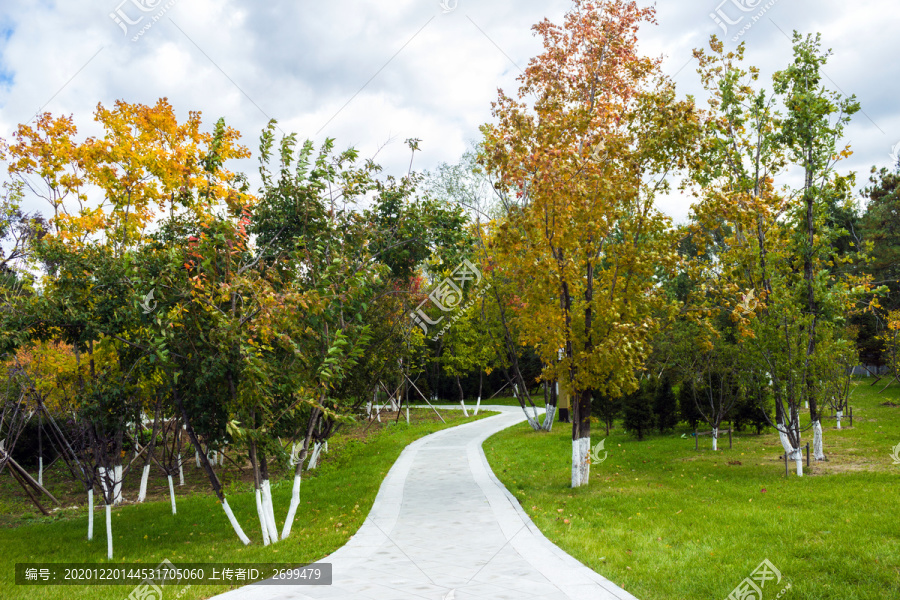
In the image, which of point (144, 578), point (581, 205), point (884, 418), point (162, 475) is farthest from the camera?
point (884, 418)

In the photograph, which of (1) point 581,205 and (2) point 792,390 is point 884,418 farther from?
(1) point 581,205

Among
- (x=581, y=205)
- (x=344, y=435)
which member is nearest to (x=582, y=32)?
(x=581, y=205)

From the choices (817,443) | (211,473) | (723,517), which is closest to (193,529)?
(211,473)

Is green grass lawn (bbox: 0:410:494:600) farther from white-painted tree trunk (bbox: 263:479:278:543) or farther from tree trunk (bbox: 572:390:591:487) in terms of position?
tree trunk (bbox: 572:390:591:487)

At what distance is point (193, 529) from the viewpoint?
34.7 feet

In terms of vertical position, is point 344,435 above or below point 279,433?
below

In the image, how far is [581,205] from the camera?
11.1 metres

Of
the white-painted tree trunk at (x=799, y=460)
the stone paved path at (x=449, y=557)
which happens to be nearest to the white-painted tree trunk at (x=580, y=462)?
the stone paved path at (x=449, y=557)

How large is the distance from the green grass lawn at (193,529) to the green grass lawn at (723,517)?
10.0 ft

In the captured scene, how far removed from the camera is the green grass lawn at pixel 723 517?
588 centimetres

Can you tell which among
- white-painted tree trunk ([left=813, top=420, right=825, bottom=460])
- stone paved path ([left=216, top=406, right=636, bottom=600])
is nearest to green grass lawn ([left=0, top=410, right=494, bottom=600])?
stone paved path ([left=216, top=406, right=636, bottom=600])

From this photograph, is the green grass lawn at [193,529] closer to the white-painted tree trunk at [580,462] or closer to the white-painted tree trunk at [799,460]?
the white-painted tree trunk at [580,462]

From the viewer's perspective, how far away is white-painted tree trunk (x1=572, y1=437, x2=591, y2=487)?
1144 cm

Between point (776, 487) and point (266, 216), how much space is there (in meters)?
10.0
